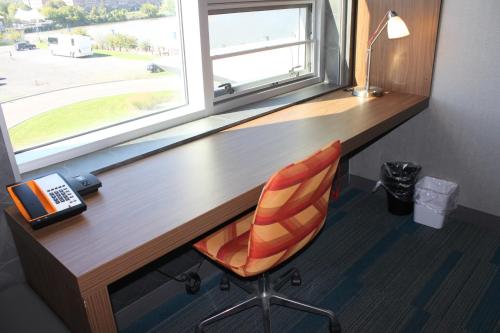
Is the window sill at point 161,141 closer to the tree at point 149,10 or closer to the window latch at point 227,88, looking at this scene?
the window latch at point 227,88

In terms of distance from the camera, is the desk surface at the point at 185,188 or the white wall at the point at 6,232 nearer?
the desk surface at the point at 185,188

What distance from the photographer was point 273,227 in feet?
4.21

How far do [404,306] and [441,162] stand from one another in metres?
1.03

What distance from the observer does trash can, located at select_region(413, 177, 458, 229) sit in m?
2.40

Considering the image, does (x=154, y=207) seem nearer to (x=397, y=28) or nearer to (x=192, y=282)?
(x=192, y=282)

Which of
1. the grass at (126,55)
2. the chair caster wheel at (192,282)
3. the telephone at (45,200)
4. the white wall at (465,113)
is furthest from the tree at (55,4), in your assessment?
the white wall at (465,113)

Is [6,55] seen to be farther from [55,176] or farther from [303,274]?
[303,274]

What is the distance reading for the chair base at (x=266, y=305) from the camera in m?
1.67

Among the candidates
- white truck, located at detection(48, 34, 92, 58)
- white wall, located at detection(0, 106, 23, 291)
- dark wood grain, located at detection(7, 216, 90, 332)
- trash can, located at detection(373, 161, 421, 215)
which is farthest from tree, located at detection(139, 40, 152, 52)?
trash can, located at detection(373, 161, 421, 215)

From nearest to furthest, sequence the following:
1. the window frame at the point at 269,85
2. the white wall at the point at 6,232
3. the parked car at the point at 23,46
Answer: the white wall at the point at 6,232 → the parked car at the point at 23,46 → the window frame at the point at 269,85

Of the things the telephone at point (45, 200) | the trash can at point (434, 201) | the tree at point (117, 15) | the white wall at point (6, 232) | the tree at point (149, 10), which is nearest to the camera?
the telephone at point (45, 200)

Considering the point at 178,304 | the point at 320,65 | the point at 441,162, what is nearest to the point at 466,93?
the point at 441,162

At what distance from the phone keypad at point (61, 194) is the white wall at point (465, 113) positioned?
Result: 2049mm

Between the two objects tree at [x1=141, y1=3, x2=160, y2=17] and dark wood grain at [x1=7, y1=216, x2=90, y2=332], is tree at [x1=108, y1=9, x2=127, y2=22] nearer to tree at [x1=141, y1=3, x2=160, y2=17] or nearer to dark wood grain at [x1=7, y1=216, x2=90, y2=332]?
tree at [x1=141, y1=3, x2=160, y2=17]
